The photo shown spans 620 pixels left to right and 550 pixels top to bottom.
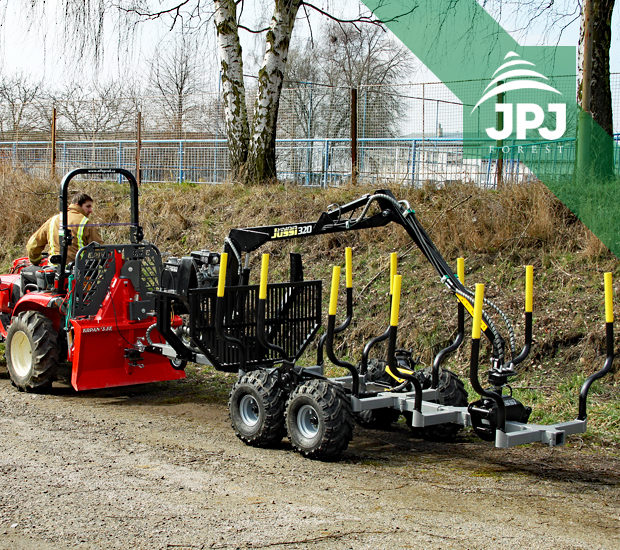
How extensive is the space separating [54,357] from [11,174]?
1079cm

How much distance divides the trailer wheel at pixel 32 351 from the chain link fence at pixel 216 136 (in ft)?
22.7

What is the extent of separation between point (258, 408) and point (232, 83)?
32.6ft

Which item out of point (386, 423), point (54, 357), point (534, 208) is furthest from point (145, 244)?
point (534, 208)

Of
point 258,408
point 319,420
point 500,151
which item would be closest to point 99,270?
point 258,408

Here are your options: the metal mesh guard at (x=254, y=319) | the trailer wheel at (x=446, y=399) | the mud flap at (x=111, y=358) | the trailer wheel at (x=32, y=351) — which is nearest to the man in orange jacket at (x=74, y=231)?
the trailer wheel at (x=32, y=351)

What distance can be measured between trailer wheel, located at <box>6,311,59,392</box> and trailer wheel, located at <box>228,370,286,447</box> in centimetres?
254

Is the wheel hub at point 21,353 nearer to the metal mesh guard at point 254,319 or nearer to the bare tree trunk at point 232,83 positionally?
the metal mesh guard at point 254,319

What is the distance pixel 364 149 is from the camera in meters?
18.6

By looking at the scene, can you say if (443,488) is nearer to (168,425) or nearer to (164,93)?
(168,425)

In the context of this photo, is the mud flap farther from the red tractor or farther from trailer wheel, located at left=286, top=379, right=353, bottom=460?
trailer wheel, located at left=286, top=379, right=353, bottom=460

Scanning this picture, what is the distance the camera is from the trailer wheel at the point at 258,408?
637 centimetres

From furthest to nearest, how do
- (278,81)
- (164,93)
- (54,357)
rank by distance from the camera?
1. (164,93)
2. (278,81)
3. (54,357)

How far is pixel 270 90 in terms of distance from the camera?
15047mm

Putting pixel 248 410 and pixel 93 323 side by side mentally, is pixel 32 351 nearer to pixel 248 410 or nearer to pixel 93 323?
pixel 93 323
